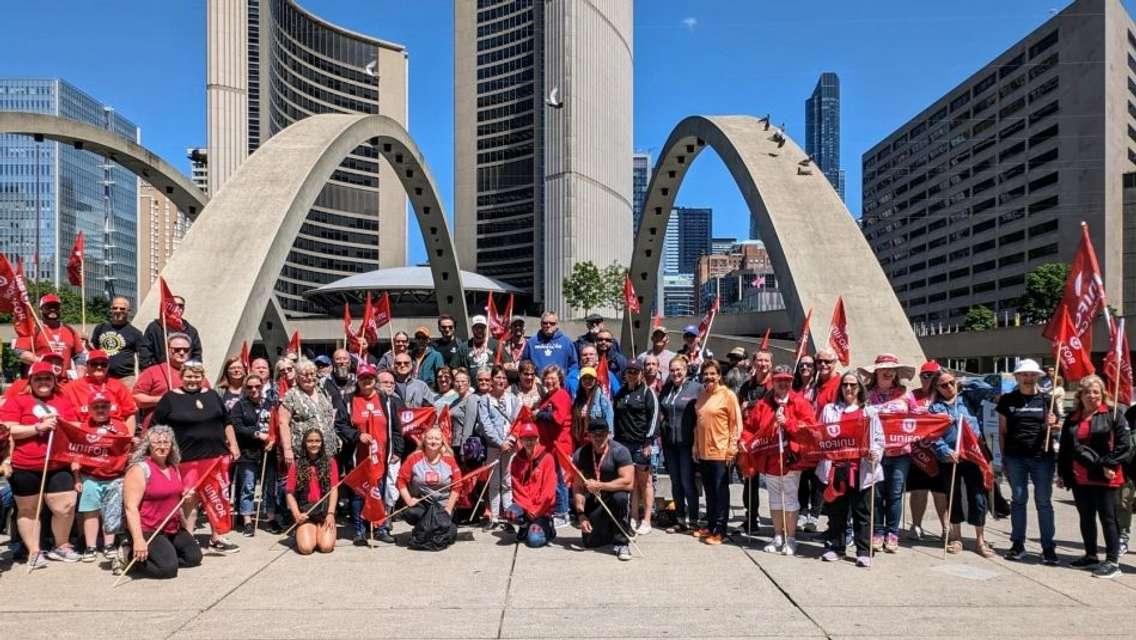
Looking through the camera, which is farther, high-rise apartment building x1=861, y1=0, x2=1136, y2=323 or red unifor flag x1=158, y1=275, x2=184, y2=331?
high-rise apartment building x1=861, y1=0, x2=1136, y2=323

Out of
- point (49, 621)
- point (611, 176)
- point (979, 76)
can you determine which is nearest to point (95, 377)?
point (49, 621)

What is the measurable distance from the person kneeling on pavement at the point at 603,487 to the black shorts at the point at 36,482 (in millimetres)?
4291

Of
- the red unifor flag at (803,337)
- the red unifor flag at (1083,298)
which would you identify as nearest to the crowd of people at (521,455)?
the red unifor flag at (1083,298)

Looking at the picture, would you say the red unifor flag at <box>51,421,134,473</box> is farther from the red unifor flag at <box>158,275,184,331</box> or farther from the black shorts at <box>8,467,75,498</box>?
the red unifor flag at <box>158,275,184,331</box>

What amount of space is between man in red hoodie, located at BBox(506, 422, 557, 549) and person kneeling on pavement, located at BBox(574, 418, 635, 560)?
1.00ft

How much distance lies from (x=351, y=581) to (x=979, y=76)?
9403 centimetres

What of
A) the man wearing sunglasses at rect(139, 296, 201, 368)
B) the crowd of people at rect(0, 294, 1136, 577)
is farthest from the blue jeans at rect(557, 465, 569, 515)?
the man wearing sunglasses at rect(139, 296, 201, 368)

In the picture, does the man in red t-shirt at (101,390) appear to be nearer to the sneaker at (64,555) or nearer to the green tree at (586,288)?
the sneaker at (64,555)

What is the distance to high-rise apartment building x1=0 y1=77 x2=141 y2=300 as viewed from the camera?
113 metres

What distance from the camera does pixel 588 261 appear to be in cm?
8294

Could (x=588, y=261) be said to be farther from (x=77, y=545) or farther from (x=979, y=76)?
(x=77, y=545)

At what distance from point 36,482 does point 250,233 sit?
27.8ft

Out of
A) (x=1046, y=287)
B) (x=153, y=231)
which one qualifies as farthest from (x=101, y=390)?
(x=153, y=231)

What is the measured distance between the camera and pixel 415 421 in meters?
8.26
